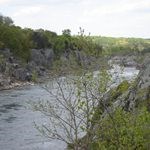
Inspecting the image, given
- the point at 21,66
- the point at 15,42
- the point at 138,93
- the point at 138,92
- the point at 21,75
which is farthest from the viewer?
the point at 15,42

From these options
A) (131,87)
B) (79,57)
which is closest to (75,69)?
(79,57)

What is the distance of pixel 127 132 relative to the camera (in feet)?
36.5

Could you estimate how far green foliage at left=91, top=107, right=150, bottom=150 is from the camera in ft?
36.3

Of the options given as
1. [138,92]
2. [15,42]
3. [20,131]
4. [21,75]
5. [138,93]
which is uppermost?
[138,92]

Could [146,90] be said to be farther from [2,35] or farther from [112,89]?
[2,35]

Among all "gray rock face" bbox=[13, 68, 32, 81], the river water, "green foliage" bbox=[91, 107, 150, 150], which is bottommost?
"gray rock face" bbox=[13, 68, 32, 81]

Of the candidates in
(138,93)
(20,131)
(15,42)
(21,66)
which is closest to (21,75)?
(21,66)

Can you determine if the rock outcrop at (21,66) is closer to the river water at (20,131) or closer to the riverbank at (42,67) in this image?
the riverbank at (42,67)

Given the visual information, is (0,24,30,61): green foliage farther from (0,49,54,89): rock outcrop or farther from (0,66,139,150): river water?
(0,66,139,150): river water

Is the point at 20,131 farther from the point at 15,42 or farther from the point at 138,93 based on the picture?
the point at 15,42

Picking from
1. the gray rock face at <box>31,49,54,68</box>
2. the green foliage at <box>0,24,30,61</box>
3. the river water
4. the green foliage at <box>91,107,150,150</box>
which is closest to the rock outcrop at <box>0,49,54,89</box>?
the gray rock face at <box>31,49,54,68</box>

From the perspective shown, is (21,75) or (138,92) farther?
(21,75)

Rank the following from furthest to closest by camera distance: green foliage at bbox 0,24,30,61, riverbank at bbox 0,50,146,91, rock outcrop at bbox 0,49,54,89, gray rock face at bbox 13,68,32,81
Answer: green foliage at bbox 0,24,30,61
gray rock face at bbox 13,68,32,81
rock outcrop at bbox 0,49,54,89
riverbank at bbox 0,50,146,91

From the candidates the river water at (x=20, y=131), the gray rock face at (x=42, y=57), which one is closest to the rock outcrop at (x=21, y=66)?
the gray rock face at (x=42, y=57)
